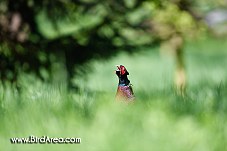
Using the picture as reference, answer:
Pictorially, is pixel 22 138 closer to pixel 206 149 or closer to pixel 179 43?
pixel 206 149

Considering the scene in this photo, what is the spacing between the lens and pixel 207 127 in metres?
3.39

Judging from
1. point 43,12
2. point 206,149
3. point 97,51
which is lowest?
point 206,149

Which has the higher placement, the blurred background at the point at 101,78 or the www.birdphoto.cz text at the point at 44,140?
the blurred background at the point at 101,78

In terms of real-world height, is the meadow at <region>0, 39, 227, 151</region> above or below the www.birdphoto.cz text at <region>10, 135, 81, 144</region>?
above

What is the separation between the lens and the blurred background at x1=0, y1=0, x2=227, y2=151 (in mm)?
3262

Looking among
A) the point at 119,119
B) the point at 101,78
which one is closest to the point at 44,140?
the point at 119,119

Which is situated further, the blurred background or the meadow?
the blurred background

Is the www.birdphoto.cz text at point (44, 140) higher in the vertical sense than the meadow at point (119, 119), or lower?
lower

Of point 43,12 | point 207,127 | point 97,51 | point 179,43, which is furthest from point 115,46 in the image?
point 207,127

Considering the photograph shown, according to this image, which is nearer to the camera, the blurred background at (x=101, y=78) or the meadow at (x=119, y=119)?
the meadow at (x=119, y=119)

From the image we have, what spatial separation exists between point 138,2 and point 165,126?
261 cm

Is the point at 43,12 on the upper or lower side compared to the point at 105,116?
A: upper

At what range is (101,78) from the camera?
843 cm

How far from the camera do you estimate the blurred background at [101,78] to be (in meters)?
3.26
